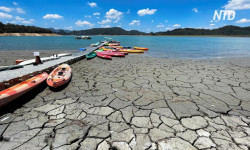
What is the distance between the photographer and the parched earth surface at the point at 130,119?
7.29 ft

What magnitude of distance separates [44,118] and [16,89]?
1.51 metres

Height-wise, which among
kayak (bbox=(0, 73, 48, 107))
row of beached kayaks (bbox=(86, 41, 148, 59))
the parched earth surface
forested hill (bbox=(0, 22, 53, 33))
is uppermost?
forested hill (bbox=(0, 22, 53, 33))

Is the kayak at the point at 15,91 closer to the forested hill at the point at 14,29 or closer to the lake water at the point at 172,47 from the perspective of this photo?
the lake water at the point at 172,47

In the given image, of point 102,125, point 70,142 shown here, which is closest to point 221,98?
point 102,125

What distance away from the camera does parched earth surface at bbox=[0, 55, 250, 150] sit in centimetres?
222

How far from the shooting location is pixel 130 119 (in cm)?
288

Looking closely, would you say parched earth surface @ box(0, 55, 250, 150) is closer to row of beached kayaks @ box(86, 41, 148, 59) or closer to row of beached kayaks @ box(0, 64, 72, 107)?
row of beached kayaks @ box(0, 64, 72, 107)

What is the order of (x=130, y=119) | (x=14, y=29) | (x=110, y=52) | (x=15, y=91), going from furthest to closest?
(x=14, y=29) < (x=110, y=52) < (x=15, y=91) < (x=130, y=119)

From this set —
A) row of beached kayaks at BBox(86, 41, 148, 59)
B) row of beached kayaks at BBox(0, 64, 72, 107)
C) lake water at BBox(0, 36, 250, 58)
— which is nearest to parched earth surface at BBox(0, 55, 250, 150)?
row of beached kayaks at BBox(0, 64, 72, 107)

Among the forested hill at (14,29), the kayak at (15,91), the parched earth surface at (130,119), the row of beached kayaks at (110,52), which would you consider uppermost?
the forested hill at (14,29)

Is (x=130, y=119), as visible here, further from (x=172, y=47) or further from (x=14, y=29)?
(x=14, y=29)

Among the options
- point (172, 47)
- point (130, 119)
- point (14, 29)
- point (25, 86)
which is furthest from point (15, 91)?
point (14, 29)

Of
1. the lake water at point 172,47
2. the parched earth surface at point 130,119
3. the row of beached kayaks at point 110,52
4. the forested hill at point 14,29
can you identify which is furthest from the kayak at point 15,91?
the forested hill at point 14,29

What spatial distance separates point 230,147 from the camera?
2.14 m
